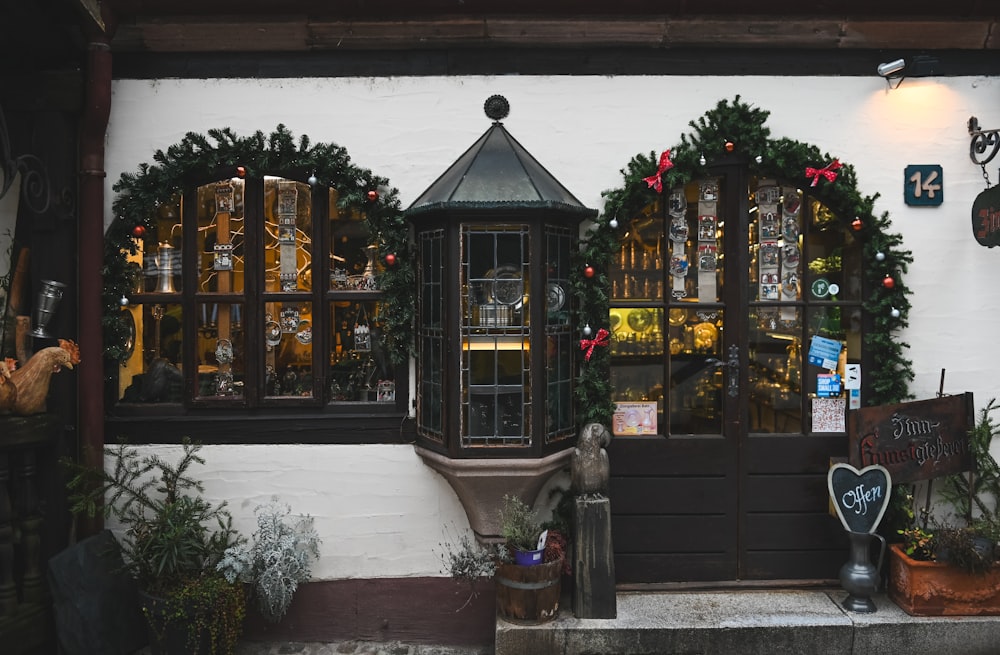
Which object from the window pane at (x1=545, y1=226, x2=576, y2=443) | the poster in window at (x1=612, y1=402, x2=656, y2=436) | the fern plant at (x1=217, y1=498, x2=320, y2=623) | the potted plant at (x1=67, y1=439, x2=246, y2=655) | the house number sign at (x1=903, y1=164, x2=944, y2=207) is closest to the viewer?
the potted plant at (x1=67, y1=439, x2=246, y2=655)

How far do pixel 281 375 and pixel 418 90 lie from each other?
2276mm

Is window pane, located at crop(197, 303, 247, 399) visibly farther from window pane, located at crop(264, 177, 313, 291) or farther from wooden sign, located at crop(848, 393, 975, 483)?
wooden sign, located at crop(848, 393, 975, 483)

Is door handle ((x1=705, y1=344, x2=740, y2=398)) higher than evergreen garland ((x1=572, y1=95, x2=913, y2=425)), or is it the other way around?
evergreen garland ((x1=572, y1=95, x2=913, y2=425))

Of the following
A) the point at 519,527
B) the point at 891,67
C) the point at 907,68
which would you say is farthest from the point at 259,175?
the point at 907,68

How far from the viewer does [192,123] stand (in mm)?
5238

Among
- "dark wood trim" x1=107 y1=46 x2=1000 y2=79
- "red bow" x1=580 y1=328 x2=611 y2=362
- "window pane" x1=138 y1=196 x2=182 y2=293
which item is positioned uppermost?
"dark wood trim" x1=107 y1=46 x2=1000 y2=79

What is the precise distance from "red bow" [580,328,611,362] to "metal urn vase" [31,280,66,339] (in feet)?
11.8

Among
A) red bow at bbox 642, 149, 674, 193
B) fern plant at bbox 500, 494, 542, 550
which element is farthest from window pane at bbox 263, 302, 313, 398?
red bow at bbox 642, 149, 674, 193

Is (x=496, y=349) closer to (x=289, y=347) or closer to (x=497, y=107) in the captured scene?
(x=289, y=347)

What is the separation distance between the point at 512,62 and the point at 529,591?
361 centimetres

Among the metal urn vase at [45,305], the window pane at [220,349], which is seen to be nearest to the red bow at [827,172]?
the window pane at [220,349]

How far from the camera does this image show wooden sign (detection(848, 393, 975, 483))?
502cm

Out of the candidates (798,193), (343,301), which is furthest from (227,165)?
(798,193)

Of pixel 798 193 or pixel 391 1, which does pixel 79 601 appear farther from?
pixel 798 193
